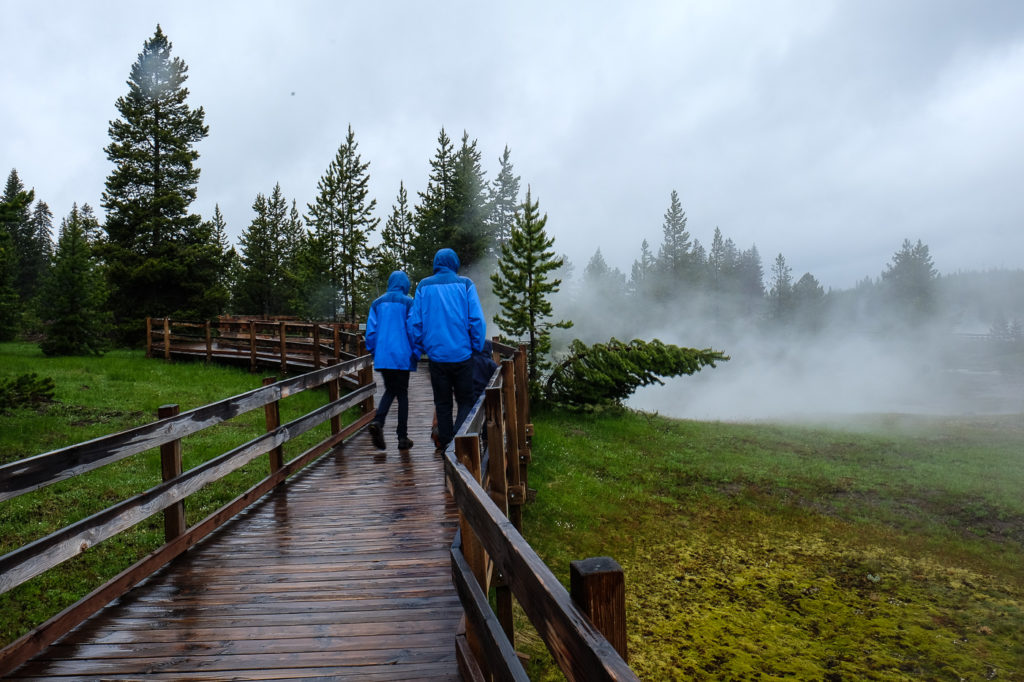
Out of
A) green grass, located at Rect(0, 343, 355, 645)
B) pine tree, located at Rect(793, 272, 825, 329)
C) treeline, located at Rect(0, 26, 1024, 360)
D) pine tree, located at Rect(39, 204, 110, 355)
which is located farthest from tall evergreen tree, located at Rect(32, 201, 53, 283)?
pine tree, located at Rect(793, 272, 825, 329)

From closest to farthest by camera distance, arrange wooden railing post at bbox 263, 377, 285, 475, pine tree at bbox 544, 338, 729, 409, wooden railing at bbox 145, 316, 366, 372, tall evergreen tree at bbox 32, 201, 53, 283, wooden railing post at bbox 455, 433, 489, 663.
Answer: wooden railing post at bbox 455, 433, 489, 663, wooden railing post at bbox 263, 377, 285, 475, pine tree at bbox 544, 338, 729, 409, wooden railing at bbox 145, 316, 366, 372, tall evergreen tree at bbox 32, 201, 53, 283

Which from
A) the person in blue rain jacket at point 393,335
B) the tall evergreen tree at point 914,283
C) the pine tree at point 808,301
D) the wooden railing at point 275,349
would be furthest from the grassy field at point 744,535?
the pine tree at point 808,301

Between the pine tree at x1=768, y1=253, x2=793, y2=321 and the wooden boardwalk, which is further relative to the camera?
the pine tree at x1=768, y1=253, x2=793, y2=321

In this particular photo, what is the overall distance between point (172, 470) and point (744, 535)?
7.50m

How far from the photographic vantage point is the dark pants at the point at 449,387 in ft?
20.4

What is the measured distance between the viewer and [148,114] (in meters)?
30.6

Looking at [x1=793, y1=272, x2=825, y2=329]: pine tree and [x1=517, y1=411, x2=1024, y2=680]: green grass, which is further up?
[x1=793, y1=272, x2=825, y2=329]: pine tree

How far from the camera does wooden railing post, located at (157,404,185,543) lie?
4270 mm

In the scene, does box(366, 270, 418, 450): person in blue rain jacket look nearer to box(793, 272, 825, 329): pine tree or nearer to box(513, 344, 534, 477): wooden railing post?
box(513, 344, 534, 477): wooden railing post

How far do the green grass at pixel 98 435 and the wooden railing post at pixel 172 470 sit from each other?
149cm

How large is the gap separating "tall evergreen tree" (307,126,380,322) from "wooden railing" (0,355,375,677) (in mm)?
31191

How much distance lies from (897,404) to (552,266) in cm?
3004

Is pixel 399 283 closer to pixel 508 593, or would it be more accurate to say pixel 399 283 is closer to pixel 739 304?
pixel 508 593

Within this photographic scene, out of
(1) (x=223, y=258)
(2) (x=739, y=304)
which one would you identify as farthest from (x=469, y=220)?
(2) (x=739, y=304)
